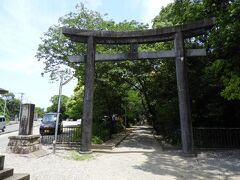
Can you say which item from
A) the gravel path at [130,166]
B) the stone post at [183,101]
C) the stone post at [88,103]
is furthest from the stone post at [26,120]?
the stone post at [183,101]

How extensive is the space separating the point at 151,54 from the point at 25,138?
7485 mm

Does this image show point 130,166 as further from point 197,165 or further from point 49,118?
point 49,118

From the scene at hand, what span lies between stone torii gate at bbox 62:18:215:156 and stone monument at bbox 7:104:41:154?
8.19 ft

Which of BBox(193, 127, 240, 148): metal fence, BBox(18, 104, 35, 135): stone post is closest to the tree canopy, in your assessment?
BBox(193, 127, 240, 148): metal fence

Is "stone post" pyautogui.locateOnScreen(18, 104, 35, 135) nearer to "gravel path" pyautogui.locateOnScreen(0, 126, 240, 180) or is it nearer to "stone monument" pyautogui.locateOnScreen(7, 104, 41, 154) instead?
"stone monument" pyautogui.locateOnScreen(7, 104, 41, 154)

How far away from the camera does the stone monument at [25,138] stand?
12141 millimetres

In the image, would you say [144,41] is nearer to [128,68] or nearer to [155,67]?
[128,68]

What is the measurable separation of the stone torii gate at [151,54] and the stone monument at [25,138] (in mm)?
2496

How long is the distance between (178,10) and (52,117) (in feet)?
57.2

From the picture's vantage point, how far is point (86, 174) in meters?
8.34

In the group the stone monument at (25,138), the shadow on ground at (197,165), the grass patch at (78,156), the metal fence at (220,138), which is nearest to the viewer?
the shadow on ground at (197,165)

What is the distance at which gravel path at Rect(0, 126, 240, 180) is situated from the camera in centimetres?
812

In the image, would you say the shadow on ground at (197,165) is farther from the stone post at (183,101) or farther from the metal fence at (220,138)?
the metal fence at (220,138)

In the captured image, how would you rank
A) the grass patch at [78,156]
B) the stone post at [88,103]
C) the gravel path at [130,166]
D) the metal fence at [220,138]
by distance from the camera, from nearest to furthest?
the gravel path at [130,166] < the grass patch at [78,156] < the stone post at [88,103] < the metal fence at [220,138]
